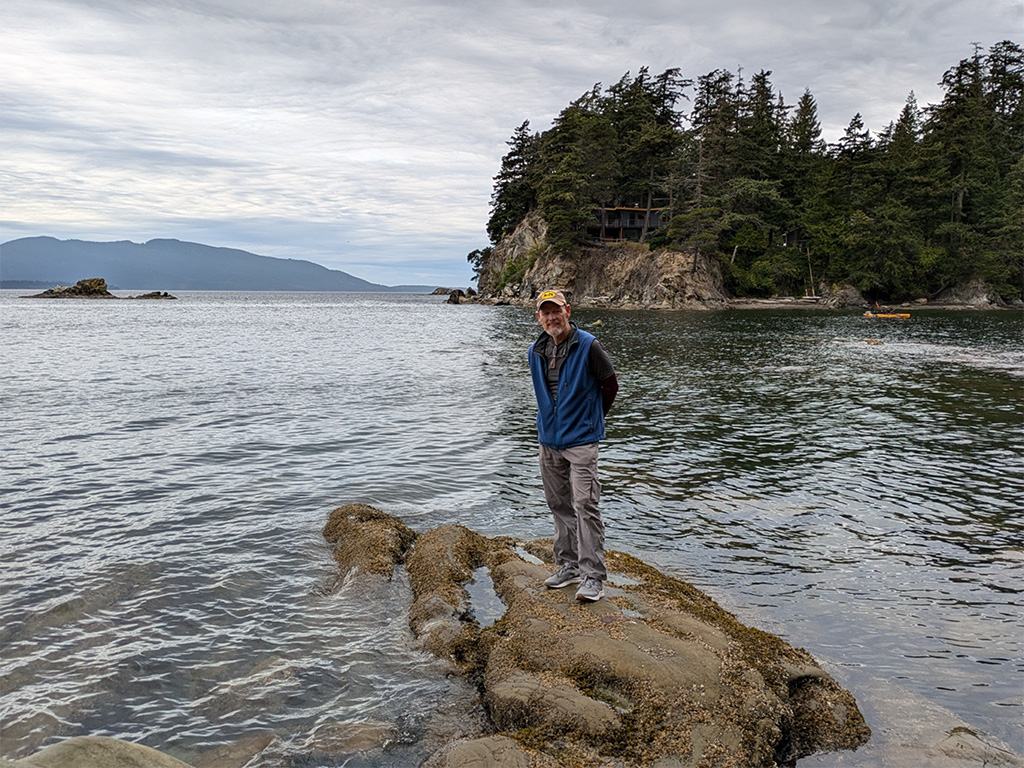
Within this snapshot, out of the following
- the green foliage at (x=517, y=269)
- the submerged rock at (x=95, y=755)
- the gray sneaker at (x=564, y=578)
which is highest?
the green foliage at (x=517, y=269)

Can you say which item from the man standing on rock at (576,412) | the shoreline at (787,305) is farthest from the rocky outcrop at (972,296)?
the man standing on rock at (576,412)

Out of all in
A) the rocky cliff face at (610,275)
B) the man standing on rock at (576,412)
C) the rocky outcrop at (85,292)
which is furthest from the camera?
the rocky outcrop at (85,292)

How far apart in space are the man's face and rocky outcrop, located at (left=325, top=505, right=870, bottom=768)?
9.35ft

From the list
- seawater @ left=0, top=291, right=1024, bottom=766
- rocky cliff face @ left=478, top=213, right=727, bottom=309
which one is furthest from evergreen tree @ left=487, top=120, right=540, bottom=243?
seawater @ left=0, top=291, right=1024, bottom=766

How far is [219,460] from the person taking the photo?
48.8 ft

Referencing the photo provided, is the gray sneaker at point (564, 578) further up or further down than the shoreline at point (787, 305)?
Answer: further down

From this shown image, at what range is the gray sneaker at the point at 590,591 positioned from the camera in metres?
6.78

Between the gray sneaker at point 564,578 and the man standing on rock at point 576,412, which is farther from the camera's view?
the gray sneaker at point 564,578

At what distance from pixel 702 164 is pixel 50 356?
7468 cm

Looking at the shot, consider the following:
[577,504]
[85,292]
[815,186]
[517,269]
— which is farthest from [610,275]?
[85,292]

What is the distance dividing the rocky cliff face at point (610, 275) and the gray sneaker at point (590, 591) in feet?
245

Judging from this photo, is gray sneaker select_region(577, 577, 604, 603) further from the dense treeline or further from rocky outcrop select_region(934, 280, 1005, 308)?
rocky outcrop select_region(934, 280, 1005, 308)

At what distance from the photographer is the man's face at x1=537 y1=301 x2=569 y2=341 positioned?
6.66m

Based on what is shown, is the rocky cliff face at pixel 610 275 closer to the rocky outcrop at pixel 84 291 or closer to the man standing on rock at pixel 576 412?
the man standing on rock at pixel 576 412
